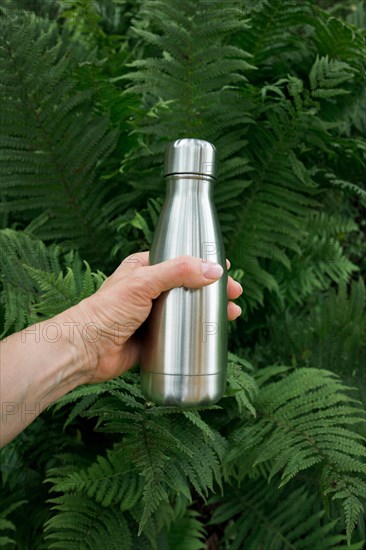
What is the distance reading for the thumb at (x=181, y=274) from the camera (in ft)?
2.18

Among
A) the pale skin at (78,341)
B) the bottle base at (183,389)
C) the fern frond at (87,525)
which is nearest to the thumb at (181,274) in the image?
the pale skin at (78,341)

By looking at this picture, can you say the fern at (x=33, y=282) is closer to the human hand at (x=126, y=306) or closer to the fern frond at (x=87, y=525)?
the human hand at (x=126, y=306)

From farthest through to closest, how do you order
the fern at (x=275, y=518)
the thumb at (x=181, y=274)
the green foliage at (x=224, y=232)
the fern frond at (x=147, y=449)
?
1. the fern at (x=275, y=518)
2. the green foliage at (x=224, y=232)
3. the fern frond at (x=147, y=449)
4. the thumb at (x=181, y=274)

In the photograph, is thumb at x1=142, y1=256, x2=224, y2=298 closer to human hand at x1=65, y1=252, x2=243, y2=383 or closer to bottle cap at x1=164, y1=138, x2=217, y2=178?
human hand at x1=65, y1=252, x2=243, y2=383

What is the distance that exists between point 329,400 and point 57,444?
675mm

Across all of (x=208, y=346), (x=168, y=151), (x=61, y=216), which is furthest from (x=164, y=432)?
(x=61, y=216)

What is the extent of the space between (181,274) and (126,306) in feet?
0.37

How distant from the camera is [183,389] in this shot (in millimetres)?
671

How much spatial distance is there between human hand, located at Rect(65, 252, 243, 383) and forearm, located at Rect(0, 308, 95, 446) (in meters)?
0.02

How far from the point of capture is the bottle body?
68cm

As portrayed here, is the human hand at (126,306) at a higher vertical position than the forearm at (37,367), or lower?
higher

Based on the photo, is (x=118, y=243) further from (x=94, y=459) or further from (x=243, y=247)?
(x=94, y=459)

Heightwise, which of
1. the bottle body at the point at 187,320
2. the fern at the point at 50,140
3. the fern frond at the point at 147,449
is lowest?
the fern frond at the point at 147,449

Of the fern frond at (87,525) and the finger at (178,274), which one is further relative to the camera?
the fern frond at (87,525)
